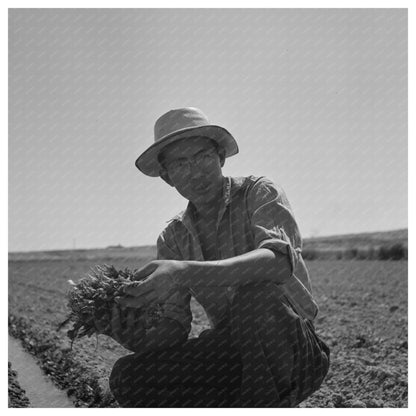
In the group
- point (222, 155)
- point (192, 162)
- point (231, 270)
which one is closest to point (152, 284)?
point (231, 270)

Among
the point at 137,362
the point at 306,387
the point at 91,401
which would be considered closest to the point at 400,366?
the point at 91,401

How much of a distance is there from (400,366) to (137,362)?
3.77 m

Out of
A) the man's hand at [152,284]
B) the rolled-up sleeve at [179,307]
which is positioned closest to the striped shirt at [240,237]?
the rolled-up sleeve at [179,307]

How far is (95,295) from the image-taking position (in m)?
2.46

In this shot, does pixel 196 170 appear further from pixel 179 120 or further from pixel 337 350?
pixel 337 350

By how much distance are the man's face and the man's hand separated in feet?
1.92

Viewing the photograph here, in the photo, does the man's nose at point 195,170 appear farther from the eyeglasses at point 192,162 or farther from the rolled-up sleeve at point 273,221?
the rolled-up sleeve at point 273,221

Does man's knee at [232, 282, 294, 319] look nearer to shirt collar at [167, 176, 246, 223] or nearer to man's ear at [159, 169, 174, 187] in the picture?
shirt collar at [167, 176, 246, 223]

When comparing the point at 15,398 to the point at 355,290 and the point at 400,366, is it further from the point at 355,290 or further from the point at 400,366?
the point at 355,290

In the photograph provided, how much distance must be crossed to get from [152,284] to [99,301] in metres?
0.36

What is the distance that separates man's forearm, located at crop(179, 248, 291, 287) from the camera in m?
2.23

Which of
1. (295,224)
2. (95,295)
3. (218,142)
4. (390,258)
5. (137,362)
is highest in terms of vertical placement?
(218,142)

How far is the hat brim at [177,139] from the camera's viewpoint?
2.74m

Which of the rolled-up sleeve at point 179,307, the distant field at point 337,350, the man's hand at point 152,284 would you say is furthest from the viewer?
the distant field at point 337,350
